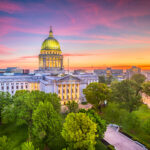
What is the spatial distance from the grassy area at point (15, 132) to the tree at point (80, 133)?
52.6 feet

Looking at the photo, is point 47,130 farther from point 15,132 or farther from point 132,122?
point 132,122

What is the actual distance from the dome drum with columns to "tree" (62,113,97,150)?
7651 centimetres

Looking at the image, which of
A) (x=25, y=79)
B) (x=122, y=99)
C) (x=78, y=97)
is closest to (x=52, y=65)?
(x=25, y=79)

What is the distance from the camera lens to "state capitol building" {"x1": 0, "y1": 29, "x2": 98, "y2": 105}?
200 ft

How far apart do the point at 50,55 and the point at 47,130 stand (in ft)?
246

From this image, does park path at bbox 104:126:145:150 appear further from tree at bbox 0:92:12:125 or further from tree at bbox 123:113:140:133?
tree at bbox 0:92:12:125

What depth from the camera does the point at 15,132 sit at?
33.4 m

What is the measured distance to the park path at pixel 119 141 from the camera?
26.6 meters

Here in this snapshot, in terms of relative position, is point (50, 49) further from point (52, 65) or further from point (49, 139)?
point (49, 139)

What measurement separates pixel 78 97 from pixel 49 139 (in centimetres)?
4322

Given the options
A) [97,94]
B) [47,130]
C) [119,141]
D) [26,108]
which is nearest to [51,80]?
[97,94]

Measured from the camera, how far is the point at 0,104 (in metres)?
36.4

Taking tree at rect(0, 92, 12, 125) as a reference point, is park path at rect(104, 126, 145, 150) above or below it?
below

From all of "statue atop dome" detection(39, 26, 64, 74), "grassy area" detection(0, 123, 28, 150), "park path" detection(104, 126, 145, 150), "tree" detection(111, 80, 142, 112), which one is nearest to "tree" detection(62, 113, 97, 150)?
"park path" detection(104, 126, 145, 150)
